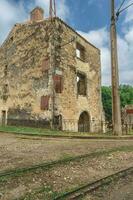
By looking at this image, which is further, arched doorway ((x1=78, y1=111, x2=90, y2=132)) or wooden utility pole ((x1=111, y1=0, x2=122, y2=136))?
arched doorway ((x1=78, y1=111, x2=90, y2=132))

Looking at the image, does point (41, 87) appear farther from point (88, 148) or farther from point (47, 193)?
point (47, 193)

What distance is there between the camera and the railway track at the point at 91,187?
4.94 meters

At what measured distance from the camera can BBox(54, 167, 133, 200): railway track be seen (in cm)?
494

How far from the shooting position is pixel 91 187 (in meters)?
5.57

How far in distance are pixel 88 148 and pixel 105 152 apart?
1115 millimetres

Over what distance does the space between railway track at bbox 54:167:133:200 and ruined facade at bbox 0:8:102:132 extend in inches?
524

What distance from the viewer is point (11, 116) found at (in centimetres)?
2295

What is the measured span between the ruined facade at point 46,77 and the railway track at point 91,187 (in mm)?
13300

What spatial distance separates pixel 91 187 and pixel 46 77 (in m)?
15.6

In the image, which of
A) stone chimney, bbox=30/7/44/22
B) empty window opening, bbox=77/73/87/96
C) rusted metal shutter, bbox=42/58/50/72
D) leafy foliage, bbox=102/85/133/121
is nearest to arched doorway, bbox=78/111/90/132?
empty window opening, bbox=77/73/87/96

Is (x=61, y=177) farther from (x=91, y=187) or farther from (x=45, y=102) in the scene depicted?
(x=45, y=102)

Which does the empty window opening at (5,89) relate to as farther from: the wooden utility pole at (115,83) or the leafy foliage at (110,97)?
the leafy foliage at (110,97)

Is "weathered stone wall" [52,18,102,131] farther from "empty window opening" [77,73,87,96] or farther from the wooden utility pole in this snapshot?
the wooden utility pole

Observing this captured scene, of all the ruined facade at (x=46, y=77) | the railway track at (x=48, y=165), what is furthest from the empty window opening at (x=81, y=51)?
the railway track at (x=48, y=165)
